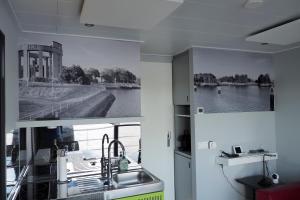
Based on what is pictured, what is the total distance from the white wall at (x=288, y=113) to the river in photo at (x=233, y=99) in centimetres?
20

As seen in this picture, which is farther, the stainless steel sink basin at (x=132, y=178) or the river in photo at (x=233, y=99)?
the river in photo at (x=233, y=99)

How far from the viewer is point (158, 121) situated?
3.42 meters

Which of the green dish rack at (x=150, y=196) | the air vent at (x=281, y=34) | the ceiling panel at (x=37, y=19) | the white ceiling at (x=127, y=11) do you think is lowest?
the green dish rack at (x=150, y=196)

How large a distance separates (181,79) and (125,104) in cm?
104

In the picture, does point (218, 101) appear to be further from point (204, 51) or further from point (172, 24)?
point (172, 24)

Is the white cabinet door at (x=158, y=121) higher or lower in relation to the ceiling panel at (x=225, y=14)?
lower

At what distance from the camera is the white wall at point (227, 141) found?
2939 mm

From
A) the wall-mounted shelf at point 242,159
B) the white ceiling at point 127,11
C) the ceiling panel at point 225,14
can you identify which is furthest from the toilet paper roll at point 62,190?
the wall-mounted shelf at point 242,159

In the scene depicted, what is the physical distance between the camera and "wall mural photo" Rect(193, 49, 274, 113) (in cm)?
299

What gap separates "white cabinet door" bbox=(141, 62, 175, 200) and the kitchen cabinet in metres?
0.10

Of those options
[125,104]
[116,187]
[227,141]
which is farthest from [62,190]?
[227,141]

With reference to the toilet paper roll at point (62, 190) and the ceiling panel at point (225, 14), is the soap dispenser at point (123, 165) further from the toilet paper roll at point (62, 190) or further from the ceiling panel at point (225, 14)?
the ceiling panel at point (225, 14)

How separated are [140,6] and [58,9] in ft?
2.09

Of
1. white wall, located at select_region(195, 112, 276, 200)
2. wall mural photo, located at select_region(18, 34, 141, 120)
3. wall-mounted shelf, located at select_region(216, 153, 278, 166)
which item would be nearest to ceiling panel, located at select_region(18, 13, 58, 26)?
wall mural photo, located at select_region(18, 34, 141, 120)
